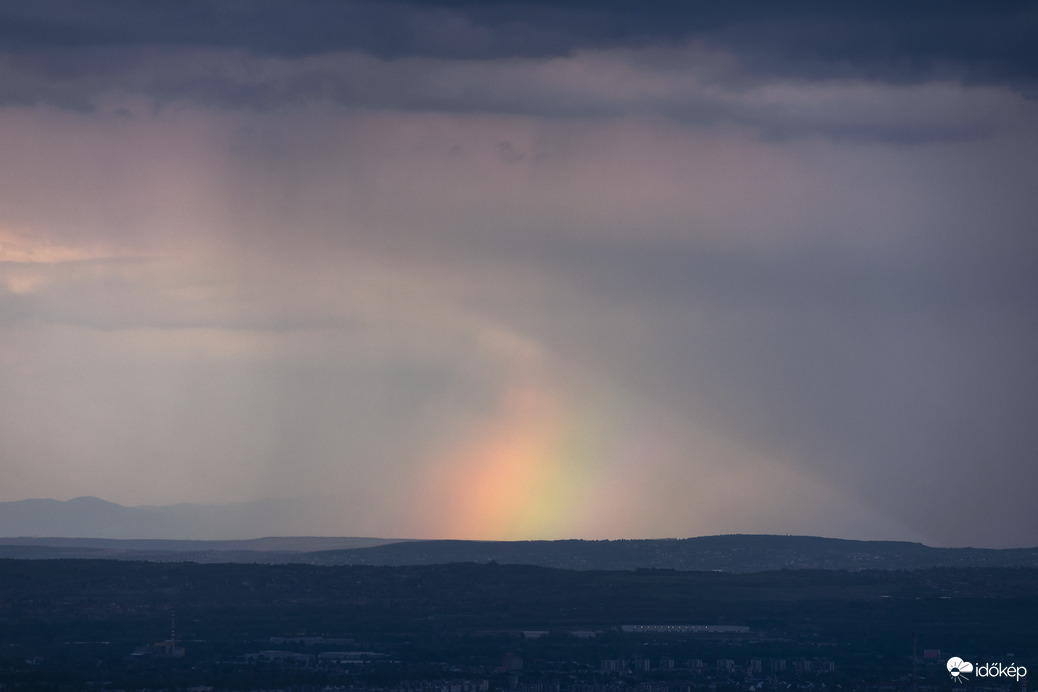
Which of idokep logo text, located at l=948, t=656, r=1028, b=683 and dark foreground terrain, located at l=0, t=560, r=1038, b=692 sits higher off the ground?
dark foreground terrain, located at l=0, t=560, r=1038, b=692

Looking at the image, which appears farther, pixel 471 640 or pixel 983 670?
pixel 471 640

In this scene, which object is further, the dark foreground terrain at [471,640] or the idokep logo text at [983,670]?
the idokep logo text at [983,670]

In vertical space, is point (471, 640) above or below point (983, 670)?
above

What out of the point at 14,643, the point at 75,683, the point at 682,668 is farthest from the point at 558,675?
the point at 14,643

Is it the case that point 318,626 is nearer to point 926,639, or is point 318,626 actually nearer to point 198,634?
point 198,634

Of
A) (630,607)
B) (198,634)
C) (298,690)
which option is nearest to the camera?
(298,690)

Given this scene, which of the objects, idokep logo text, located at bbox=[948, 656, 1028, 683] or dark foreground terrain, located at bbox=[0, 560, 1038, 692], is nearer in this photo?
dark foreground terrain, located at bbox=[0, 560, 1038, 692]

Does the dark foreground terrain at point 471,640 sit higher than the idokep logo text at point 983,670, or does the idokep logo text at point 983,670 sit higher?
the dark foreground terrain at point 471,640

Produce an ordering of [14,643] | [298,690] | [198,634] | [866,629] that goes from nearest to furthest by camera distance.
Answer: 1. [298,690]
2. [14,643]
3. [198,634]
4. [866,629]
